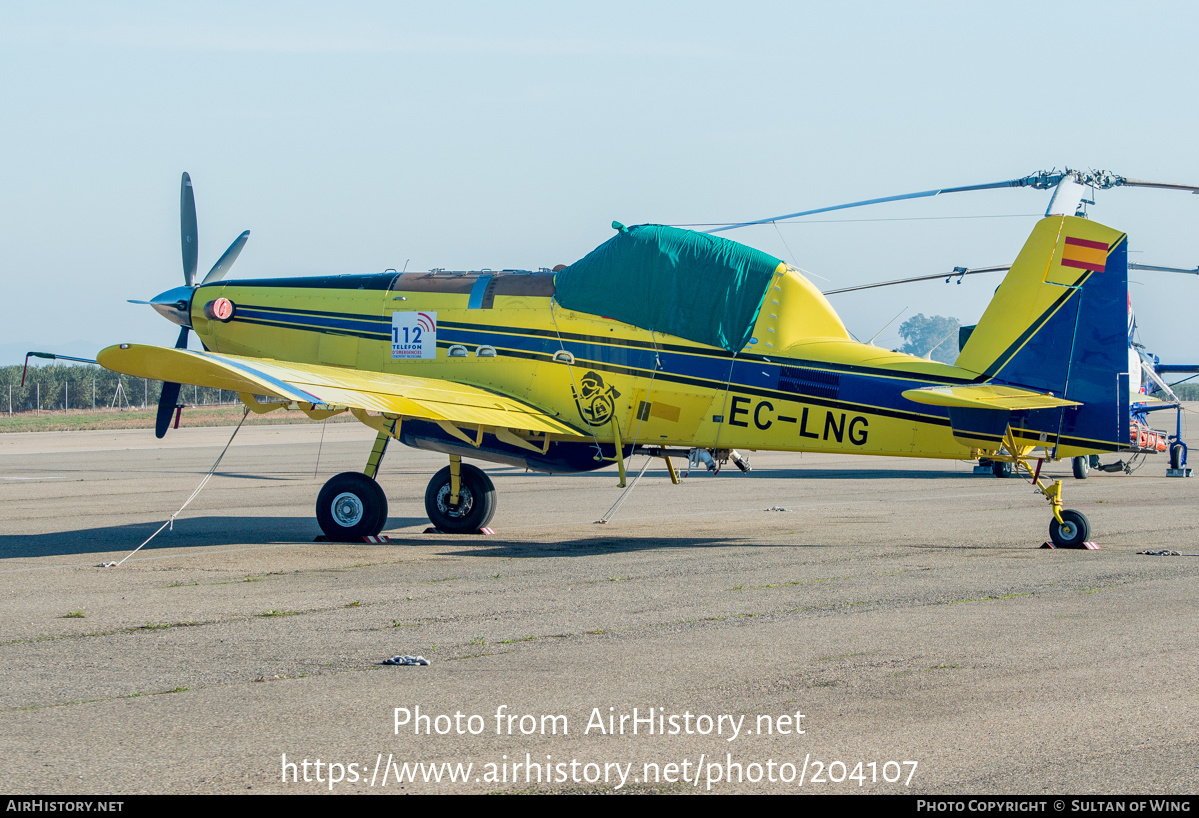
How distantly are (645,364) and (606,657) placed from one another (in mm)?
7023

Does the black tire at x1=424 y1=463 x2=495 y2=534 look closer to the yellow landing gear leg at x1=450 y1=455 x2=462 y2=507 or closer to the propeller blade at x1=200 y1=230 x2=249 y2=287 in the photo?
the yellow landing gear leg at x1=450 y1=455 x2=462 y2=507

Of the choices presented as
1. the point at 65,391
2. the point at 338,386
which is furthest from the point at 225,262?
the point at 65,391

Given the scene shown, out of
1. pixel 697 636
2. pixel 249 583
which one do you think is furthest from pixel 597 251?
pixel 697 636

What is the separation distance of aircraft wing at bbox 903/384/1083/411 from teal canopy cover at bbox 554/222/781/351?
239 cm

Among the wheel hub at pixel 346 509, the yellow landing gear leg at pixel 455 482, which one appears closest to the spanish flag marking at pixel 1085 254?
the yellow landing gear leg at pixel 455 482

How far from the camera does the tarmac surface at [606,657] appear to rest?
5.32 metres

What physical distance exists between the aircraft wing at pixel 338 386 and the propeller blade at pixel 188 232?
307 cm

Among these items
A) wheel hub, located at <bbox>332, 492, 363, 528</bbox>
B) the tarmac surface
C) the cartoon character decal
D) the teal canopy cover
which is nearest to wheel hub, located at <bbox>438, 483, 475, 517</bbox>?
the tarmac surface

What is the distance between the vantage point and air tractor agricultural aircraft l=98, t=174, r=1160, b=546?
12.8m

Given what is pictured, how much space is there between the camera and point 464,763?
5383 millimetres

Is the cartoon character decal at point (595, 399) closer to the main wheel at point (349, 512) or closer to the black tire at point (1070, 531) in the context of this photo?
the main wheel at point (349, 512)

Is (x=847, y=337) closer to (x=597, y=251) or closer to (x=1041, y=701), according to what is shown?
(x=597, y=251)

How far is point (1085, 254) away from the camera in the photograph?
42.3 ft
